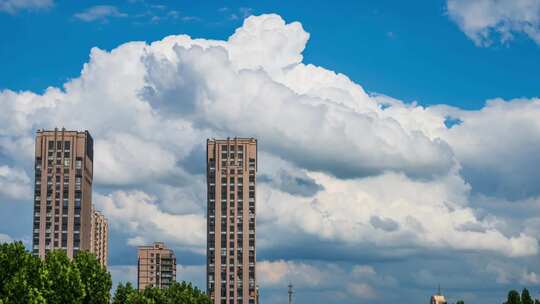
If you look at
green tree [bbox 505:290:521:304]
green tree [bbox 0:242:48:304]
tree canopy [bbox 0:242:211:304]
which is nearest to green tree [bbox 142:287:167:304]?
tree canopy [bbox 0:242:211:304]

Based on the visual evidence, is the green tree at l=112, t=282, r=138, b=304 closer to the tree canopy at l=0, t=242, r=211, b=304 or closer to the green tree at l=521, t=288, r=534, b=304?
the tree canopy at l=0, t=242, r=211, b=304

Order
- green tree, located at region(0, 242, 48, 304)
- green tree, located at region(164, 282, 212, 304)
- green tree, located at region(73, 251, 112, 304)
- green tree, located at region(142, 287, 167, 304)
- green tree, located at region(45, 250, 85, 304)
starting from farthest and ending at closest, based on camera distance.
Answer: green tree, located at region(164, 282, 212, 304) < green tree, located at region(142, 287, 167, 304) < green tree, located at region(73, 251, 112, 304) < green tree, located at region(45, 250, 85, 304) < green tree, located at region(0, 242, 48, 304)

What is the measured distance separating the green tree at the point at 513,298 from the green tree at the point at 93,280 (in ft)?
308

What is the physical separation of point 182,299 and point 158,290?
52.4ft

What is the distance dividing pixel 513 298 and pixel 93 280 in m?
96.9

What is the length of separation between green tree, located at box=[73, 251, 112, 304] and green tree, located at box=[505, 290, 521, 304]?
93900mm

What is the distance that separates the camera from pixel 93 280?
11956 cm

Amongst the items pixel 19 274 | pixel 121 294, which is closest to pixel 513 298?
pixel 121 294

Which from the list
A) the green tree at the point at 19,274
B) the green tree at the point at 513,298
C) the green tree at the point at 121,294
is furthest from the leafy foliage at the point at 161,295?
A: the green tree at the point at 513,298

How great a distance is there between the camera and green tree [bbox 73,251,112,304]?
119 m

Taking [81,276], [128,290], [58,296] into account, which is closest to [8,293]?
[58,296]

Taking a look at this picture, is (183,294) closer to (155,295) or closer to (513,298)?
(155,295)

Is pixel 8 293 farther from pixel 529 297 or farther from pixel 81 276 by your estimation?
pixel 529 297

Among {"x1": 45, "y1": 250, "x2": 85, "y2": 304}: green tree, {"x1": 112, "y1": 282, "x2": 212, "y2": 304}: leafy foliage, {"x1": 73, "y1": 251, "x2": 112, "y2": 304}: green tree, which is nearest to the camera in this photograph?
{"x1": 45, "y1": 250, "x2": 85, "y2": 304}: green tree
